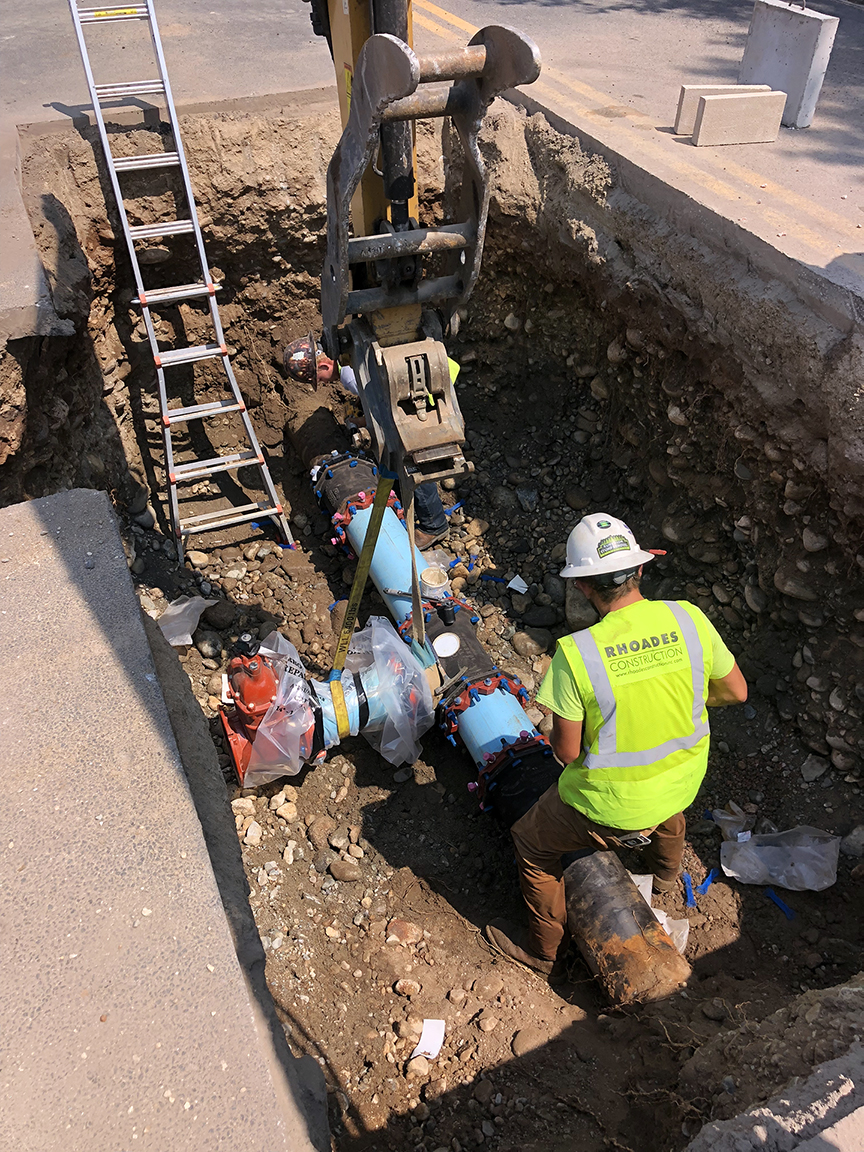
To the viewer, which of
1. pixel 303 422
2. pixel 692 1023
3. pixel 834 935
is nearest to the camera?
pixel 692 1023

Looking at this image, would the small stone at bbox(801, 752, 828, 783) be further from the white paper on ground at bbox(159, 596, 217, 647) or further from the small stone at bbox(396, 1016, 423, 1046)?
the white paper on ground at bbox(159, 596, 217, 647)

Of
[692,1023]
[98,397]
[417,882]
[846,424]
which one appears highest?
[846,424]

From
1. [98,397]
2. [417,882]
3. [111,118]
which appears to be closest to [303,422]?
[98,397]

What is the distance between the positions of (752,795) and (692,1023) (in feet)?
4.78

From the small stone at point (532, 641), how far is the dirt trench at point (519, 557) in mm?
32

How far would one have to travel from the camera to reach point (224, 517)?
551 cm

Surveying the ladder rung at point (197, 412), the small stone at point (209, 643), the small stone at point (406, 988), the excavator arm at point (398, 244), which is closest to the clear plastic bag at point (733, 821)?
the small stone at point (406, 988)

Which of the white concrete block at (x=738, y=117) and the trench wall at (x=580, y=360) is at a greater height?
the white concrete block at (x=738, y=117)

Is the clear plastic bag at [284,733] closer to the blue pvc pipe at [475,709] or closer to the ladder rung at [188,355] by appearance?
the blue pvc pipe at [475,709]

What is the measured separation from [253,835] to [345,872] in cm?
48

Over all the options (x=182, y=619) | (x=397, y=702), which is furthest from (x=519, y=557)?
(x=182, y=619)

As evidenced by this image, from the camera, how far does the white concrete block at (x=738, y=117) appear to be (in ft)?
15.5

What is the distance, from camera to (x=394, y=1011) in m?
3.13

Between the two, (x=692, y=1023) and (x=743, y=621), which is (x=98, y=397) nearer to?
(x=743, y=621)
